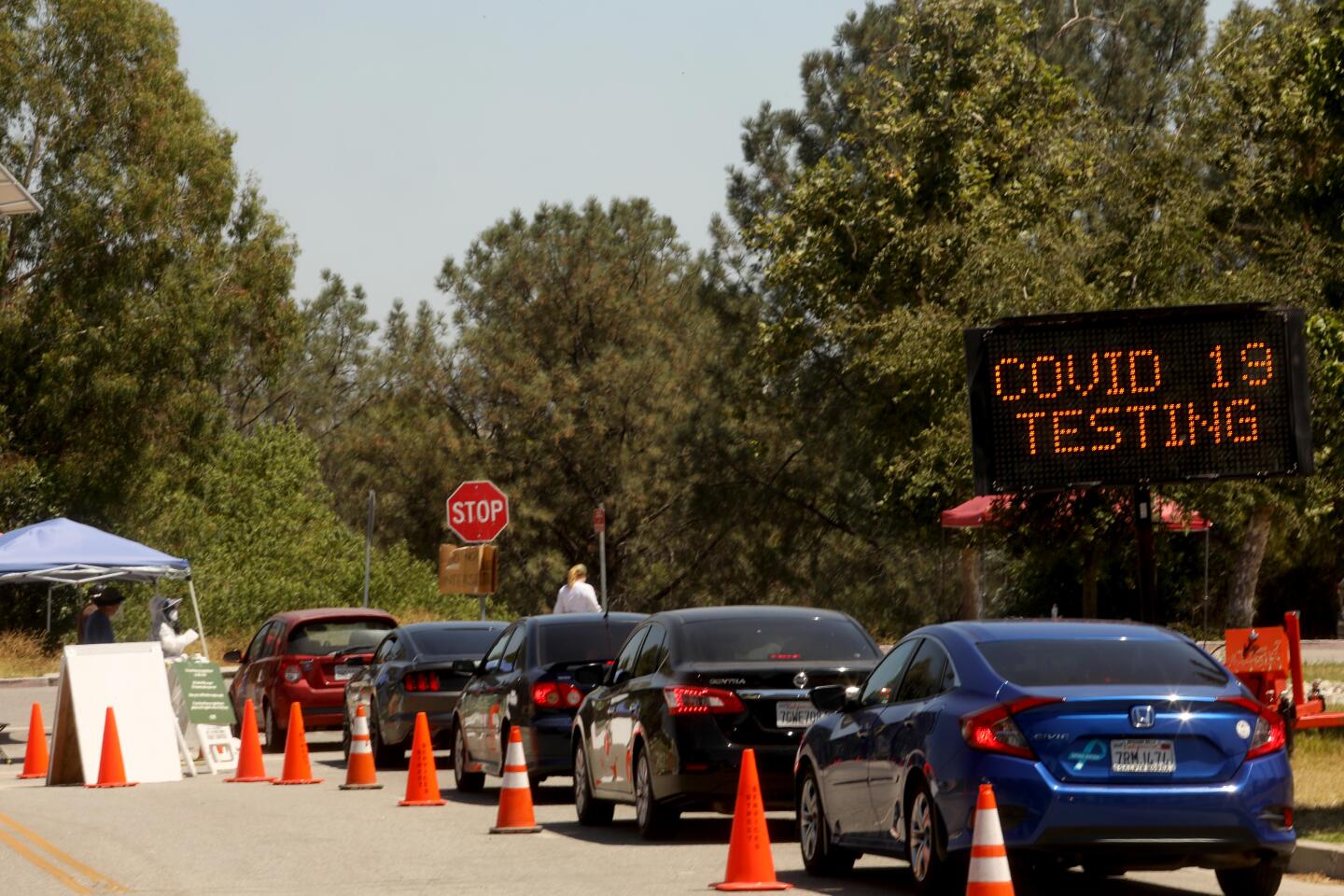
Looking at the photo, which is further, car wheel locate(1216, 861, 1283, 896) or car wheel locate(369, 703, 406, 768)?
car wheel locate(369, 703, 406, 768)

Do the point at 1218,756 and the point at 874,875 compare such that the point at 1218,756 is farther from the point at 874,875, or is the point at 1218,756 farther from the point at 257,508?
the point at 257,508

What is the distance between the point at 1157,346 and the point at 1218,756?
6311 millimetres

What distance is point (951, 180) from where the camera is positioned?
41.0 m

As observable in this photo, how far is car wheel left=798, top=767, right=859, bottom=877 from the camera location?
12094 millimetres

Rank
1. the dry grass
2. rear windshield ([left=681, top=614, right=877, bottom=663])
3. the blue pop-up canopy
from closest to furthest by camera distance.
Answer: rear windshield ([left=681, top=614, right=877, bottom=663]) → the blue pop-up canopy → the dry grass

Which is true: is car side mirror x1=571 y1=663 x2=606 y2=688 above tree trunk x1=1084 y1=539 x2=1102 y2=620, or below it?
below

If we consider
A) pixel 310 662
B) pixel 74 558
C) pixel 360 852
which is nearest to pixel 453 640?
pixel 310 662

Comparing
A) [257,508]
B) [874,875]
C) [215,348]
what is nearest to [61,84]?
[215,348]

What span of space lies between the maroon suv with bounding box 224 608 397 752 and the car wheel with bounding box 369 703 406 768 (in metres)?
1.88

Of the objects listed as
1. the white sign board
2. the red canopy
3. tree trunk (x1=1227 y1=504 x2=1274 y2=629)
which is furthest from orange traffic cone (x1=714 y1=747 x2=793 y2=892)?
tree trunk (x1=1227 y1=504 x2=1274 y2=629)

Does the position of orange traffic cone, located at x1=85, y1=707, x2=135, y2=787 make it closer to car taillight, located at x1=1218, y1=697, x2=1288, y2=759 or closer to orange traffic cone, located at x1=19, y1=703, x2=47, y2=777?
orange traffic cone, located at x1=19, y1=703, x2=47, y2=777

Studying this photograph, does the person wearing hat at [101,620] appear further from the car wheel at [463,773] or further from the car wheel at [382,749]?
the car wheel at [463,773]

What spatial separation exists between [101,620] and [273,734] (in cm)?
240

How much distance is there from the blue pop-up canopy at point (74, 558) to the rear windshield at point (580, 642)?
9.68 meters
